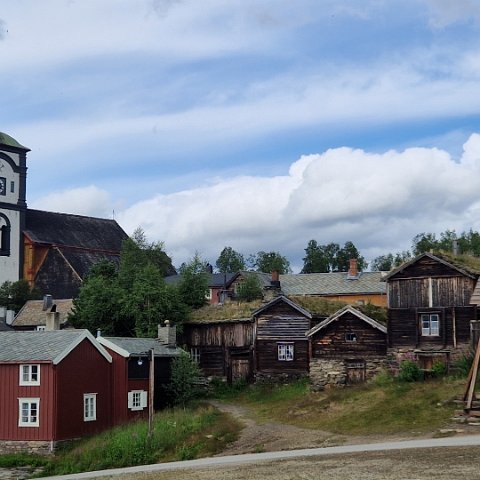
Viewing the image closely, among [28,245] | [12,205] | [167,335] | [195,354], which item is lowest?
[195,354]

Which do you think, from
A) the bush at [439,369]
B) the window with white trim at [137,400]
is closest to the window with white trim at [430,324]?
the bush at [439,369]

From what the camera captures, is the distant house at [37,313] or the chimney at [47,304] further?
the chimney at [47,304]

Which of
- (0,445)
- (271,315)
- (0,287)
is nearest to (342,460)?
(0,445)

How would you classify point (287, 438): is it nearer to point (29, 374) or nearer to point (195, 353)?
point (29, 374)

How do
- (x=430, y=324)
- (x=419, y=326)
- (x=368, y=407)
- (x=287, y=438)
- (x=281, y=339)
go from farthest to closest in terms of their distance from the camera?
1. (x=281, y=339)
2. (x=419, y=326)
3. (x=430, y=324)
4. (x=368, y=407)
5. (x=287, y=438)

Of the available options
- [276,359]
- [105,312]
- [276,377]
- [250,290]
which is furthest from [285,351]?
[250,290]

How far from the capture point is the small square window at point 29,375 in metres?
49.6

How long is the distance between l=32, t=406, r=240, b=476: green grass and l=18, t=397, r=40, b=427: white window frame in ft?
7.43

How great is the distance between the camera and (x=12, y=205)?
103 m

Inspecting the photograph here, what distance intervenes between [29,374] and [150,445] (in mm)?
9112

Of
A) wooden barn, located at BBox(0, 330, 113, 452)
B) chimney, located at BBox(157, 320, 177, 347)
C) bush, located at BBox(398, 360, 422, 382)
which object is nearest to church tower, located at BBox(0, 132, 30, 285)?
chimney, located at BBox(157, 320, 177, 347)

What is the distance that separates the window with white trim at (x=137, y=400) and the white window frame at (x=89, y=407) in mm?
2413

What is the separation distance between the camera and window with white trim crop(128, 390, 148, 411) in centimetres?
5362

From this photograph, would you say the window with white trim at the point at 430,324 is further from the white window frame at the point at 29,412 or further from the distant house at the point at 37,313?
the distant house at the point at 37,313
